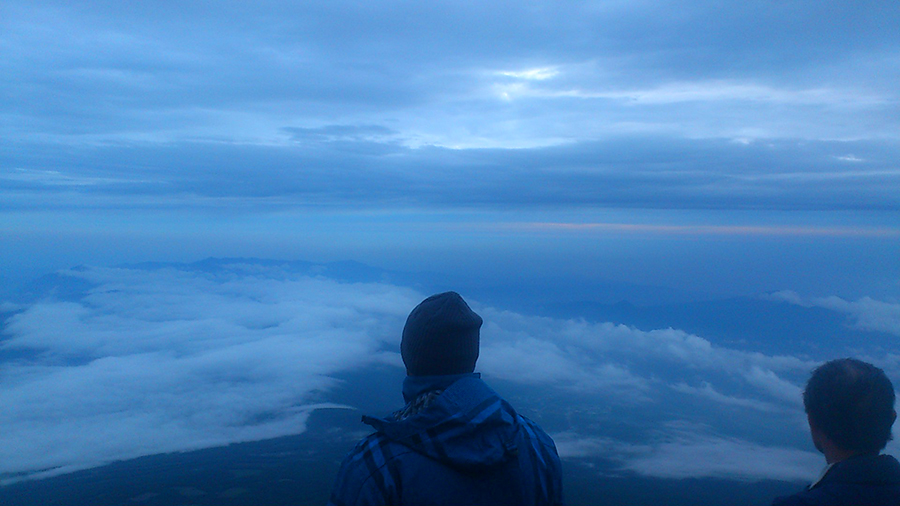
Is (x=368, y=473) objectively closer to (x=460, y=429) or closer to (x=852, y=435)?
(x=460, y=429)

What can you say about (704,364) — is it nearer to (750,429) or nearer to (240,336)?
(750,429)

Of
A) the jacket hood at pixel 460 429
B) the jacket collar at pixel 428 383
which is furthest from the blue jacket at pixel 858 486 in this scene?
the jacket collar at pixel 428 383

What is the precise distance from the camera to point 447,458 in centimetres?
244

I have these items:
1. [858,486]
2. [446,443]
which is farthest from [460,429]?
[858,486]

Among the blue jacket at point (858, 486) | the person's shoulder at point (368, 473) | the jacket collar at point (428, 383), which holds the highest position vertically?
the jacket collar at point (428, 383)

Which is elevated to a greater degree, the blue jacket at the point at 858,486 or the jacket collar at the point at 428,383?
the jacket collar at the point at 428,383

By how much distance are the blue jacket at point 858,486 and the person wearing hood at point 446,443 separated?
1265mm

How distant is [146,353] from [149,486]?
101413 millimetres

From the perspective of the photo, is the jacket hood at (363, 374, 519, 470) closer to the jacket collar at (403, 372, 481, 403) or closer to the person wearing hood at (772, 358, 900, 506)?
the jacket collar at (403, 372, 481, 403)

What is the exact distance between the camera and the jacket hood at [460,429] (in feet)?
8.12

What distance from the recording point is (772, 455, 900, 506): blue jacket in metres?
2.66

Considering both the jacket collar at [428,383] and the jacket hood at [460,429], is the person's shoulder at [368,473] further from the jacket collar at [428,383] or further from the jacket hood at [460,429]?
the jacket collar at [428,383]

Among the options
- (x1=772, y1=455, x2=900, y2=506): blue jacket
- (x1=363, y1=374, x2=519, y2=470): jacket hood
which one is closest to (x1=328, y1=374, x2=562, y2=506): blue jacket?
(x1=363, y1=374, x2=519, y2=470): jacket hood

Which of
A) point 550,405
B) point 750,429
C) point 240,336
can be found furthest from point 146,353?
point 750,429
